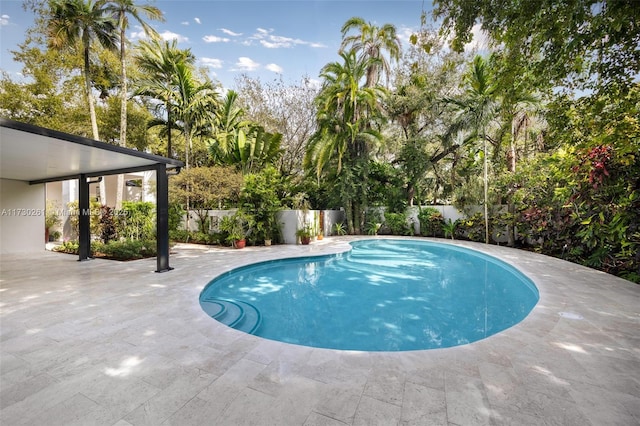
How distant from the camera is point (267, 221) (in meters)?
11.8

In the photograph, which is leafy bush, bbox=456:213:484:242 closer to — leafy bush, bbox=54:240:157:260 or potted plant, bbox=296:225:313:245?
potted plant, bbox=296:225:313:245

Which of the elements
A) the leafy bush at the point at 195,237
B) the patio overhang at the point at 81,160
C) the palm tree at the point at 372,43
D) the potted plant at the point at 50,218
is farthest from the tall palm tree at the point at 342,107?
the potted plant at the point at 50,218

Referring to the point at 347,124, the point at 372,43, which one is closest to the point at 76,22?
the point at 347,124

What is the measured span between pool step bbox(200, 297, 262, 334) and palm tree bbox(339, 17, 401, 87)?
13052 millimetres

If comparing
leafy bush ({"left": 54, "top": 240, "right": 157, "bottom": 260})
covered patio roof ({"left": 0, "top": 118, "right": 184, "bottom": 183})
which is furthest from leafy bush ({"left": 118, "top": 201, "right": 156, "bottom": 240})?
covered patio roof ({"left": 0, "top": 118, "right": 184, "bottom": 183})

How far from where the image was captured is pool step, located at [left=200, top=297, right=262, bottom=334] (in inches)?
175

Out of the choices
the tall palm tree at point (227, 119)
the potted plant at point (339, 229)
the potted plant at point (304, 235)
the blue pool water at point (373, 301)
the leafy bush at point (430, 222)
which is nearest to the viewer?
the blue pool water at point (373, 301)

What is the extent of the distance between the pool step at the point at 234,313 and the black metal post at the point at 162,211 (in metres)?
2.19

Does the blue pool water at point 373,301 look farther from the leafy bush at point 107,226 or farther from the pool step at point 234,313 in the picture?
the leafy bush at point 107,226

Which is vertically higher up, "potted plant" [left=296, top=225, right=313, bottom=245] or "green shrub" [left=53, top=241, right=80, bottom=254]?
"potted plant" [left=296, top=225, right=313, bottom=245]

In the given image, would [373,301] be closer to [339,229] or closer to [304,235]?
[304,235]

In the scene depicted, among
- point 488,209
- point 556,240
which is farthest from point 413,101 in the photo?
point 556,240

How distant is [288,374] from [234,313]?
257 centimetres

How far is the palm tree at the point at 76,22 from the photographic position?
11523 mm
